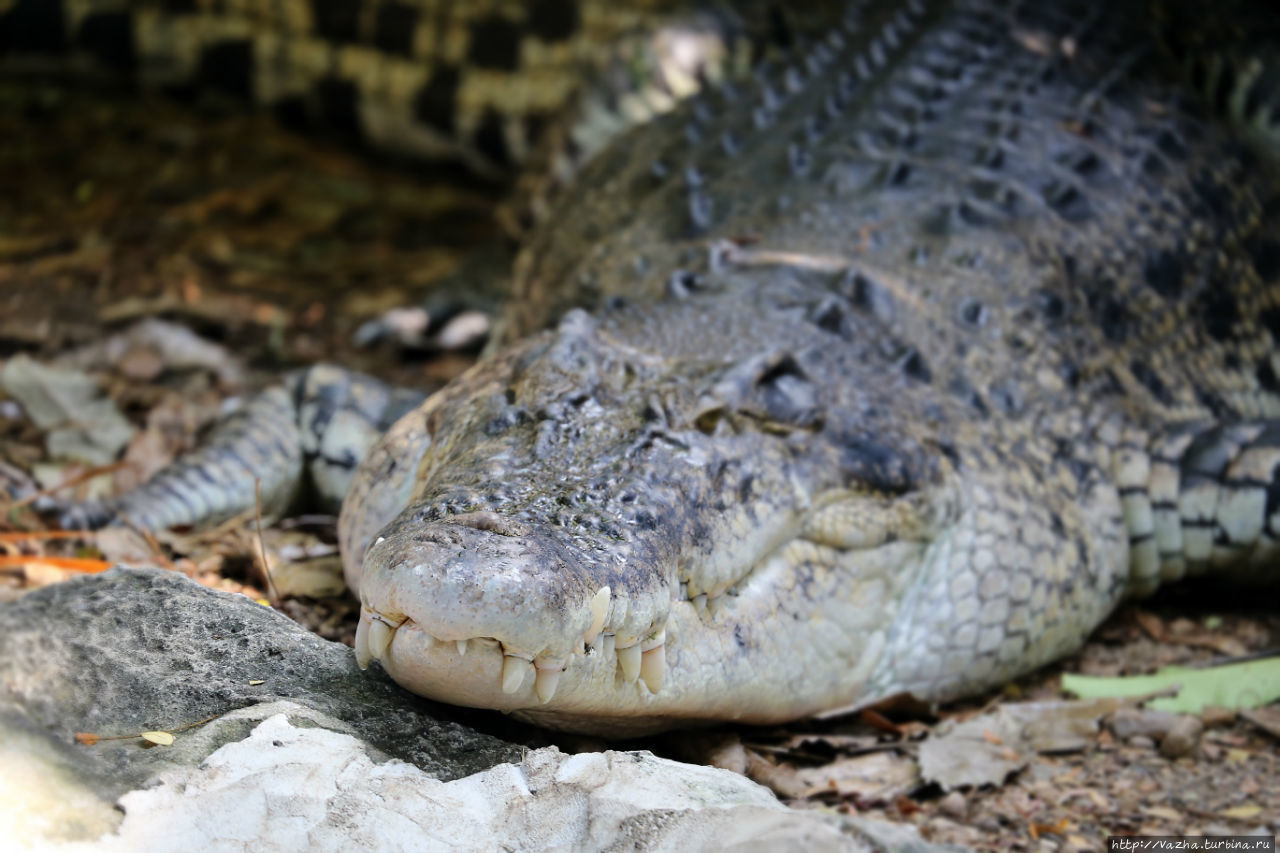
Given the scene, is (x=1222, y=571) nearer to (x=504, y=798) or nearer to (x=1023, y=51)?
(x=1023, y=51)

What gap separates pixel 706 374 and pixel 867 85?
1918 millimetres

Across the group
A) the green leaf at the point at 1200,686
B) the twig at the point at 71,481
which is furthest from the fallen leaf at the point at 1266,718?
the twig at the point at 71,481

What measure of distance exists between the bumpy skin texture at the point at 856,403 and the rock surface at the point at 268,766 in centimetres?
12

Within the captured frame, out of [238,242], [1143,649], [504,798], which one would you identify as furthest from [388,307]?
[504,798]

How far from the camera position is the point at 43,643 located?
184 centimetres

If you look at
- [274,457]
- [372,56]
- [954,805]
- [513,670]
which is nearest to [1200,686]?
[954,805]

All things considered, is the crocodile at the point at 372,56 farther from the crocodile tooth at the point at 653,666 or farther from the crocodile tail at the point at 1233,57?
the crocodile tooth at the point at 653,666

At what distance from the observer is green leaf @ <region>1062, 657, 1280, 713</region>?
2.70 m

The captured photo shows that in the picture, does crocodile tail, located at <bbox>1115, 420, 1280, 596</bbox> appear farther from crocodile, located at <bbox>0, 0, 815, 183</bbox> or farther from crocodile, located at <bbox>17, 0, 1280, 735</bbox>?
crocodile, located at <bbox>0, 0, 815, 183</bbox>

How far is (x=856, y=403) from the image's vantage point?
2668 mm

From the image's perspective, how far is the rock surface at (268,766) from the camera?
5.08 ft

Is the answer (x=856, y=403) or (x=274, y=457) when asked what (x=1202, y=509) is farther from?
(x=274, y=457)

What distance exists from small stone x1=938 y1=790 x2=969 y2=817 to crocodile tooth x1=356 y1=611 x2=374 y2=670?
3.33ft

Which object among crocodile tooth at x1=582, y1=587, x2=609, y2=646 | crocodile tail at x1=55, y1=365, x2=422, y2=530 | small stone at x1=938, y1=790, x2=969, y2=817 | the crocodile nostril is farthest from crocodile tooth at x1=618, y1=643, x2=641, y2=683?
crocodile tail at x1=55, y1=365, x2=422, y2=530
